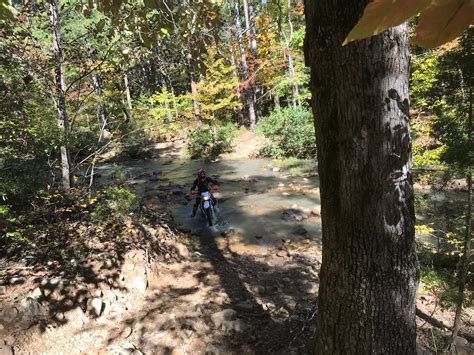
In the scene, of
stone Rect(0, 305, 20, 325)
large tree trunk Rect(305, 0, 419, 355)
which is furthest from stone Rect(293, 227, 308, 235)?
large tree trunk Rect(305, 0, 419, 355)

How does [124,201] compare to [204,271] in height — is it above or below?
above

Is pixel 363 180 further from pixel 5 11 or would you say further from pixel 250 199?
pixel 250 199

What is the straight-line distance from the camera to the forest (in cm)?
156

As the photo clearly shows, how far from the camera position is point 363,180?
1.64m

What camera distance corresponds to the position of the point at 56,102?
22.0ft

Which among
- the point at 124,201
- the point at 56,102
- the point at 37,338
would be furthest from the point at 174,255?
the point at 56,102

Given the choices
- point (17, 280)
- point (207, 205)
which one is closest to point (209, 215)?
point (207, 205)

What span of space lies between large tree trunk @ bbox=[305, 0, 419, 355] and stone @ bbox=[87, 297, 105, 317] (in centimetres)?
332

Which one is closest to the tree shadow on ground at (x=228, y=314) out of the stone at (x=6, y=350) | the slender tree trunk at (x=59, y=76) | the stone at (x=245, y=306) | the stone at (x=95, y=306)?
the stone at (x=245, y=306)

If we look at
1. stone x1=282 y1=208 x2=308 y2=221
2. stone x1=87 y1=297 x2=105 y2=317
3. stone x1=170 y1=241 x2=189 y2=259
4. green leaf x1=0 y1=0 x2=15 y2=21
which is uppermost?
green leaf x1=0 y1=0 x2=15 y2=21

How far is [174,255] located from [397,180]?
18.2 feet

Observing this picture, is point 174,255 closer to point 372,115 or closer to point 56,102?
point 56,102

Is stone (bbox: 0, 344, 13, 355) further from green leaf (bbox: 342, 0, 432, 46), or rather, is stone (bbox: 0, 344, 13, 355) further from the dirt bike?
the dirt bike

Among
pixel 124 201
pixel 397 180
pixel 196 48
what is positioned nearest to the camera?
pixel 397 180
